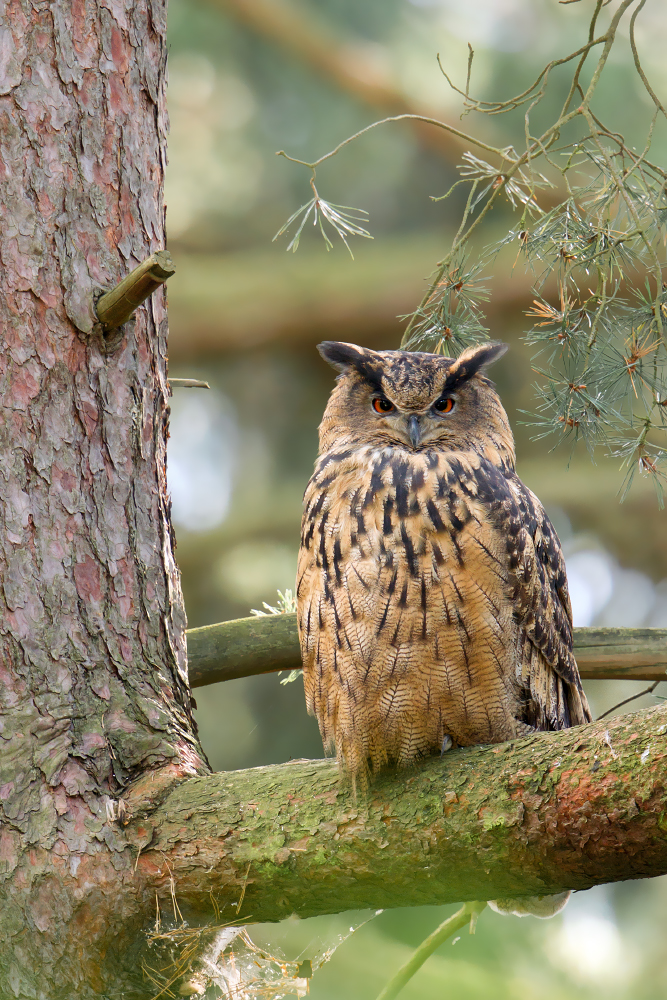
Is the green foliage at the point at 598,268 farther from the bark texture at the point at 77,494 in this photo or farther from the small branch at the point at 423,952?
the small branch at the point at 423,952

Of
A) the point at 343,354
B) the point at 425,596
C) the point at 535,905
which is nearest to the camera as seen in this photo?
the point at 425,596

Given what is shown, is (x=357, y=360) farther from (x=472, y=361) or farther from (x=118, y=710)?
(x=118, y=710)

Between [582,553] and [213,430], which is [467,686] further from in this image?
[213,430]

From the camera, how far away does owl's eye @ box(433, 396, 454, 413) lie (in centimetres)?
250

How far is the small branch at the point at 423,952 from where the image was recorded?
6.26 feet

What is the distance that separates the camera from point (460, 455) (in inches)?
93.0

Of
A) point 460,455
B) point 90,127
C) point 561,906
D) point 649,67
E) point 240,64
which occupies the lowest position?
point 561,906

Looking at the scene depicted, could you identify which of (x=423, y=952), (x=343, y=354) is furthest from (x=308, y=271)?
(x=423, y=952)

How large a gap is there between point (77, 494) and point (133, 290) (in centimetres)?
46

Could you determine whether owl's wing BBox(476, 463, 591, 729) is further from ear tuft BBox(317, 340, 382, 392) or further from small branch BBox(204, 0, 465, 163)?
small branch BBox(204, 0, 465, 163)

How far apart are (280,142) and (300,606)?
5.06 meters

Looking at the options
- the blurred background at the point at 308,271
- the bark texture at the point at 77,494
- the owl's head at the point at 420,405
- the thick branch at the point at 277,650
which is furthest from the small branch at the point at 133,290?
the blurred background at the point at 308,271

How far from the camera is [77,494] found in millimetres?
2148

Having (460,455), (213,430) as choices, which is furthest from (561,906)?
(213,430)
